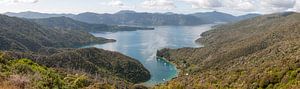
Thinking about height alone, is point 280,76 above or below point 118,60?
above

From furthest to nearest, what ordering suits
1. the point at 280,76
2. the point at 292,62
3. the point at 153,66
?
the point at 153,66 → the point at 292,62 → the point at 280,76

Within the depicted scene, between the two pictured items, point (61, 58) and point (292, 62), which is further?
point (61, 58)

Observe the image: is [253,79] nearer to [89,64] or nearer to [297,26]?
[89,64]

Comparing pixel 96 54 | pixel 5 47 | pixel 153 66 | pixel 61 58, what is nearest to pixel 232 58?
pixel 153 66

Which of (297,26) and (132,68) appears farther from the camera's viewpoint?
(297,26)

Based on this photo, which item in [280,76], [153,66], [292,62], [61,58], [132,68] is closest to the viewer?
[280,76]

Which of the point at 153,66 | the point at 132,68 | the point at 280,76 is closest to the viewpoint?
the point at 280,76

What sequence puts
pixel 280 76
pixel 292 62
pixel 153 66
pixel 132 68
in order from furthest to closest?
pixel 153 66, pixel 132 68, pixel 292 62, pixel 280 76

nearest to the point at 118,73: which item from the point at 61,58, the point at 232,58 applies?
the point at 61,58

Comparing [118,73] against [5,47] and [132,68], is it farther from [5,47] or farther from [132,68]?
[5,47]
